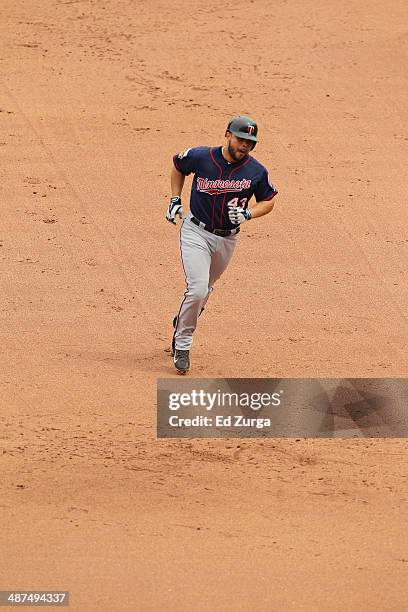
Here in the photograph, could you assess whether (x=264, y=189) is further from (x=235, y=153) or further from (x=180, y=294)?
(x=180, y=294)

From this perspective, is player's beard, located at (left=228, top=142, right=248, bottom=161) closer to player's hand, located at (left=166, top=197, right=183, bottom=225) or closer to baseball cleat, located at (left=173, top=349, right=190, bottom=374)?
player's hand, located at (left=166, top=197, right=183, bottom=225)

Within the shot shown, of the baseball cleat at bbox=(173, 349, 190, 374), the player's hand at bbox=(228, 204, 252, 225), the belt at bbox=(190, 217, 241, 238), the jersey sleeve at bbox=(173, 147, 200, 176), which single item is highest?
the jersey sleeve at bbox=(173, 147, 200, 176)

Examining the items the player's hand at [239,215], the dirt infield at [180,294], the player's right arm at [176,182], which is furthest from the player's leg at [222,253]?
the dirt infield at [180,294]

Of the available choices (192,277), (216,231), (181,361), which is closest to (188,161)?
(216,231)

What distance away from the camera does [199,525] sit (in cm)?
841

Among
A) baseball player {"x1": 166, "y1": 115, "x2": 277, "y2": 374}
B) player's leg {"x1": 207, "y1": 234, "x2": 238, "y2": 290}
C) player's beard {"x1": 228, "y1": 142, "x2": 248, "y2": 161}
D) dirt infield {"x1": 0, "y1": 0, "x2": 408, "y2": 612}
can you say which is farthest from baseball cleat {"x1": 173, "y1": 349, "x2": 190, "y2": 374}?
player's beard {"x1": 228, "y1": 142, "x2": 248, "y2": 161}

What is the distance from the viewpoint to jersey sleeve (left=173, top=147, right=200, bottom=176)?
35.0 ft

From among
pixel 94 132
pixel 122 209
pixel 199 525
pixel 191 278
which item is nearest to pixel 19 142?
pixel 94 132

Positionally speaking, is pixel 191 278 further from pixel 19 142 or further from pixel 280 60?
pixel 280 60

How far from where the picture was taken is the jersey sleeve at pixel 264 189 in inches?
420

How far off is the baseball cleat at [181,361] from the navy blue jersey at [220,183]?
1118 millimetres

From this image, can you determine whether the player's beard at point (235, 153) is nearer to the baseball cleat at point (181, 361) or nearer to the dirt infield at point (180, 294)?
the baseball cleat at point (181, 361)

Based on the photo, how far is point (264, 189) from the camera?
421 inches

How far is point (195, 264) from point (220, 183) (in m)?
0.72
